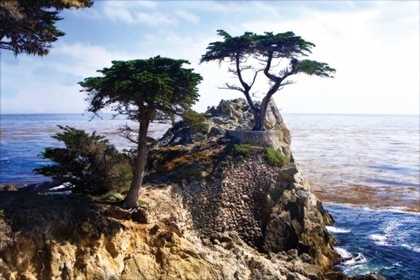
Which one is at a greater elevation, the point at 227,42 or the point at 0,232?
the point at 227,42

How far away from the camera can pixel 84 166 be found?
18.6 meters

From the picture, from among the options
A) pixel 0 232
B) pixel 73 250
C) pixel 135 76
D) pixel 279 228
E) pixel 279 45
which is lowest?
pixel 279 228

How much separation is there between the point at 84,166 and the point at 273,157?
11.5 m

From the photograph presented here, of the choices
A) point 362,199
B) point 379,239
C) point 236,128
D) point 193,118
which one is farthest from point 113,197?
point 362,199

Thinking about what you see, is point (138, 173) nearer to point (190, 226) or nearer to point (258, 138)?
point (190, 226)

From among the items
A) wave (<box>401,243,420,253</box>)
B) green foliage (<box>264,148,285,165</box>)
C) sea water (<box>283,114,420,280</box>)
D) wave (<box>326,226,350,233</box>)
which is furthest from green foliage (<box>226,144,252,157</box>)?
wave (<box>401,243,420,253</box>)

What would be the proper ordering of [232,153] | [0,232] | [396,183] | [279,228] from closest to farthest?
[0,232], [279,228], [232,153], [396,183]

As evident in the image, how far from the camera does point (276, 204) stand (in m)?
22.2

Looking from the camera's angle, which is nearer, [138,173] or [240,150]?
[138,173]

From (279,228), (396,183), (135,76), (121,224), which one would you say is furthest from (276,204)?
(396,183)

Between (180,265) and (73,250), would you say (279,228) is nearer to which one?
(180,265)

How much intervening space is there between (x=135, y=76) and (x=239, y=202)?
10.2 m

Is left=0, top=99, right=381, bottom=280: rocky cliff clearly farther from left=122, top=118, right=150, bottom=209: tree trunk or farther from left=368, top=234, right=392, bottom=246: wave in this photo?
left=368, top=234, right=392, bottom=246: wave

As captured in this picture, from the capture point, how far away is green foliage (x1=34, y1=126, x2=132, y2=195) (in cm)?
1823
